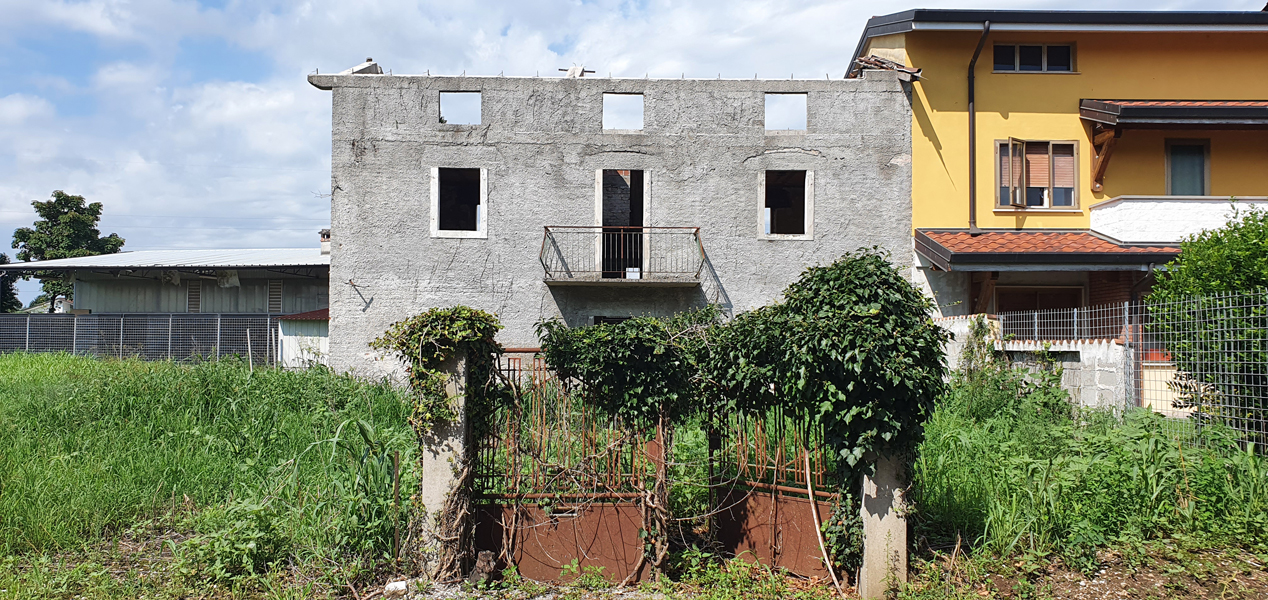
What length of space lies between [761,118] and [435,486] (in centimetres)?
1024

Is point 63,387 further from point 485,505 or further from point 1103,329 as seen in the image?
point 1103,329

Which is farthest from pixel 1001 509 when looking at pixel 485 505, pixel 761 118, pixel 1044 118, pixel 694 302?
pixel 1044 118

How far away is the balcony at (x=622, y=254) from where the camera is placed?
13.0m

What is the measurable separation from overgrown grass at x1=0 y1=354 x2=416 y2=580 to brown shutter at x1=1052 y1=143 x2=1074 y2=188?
1225 centimetres

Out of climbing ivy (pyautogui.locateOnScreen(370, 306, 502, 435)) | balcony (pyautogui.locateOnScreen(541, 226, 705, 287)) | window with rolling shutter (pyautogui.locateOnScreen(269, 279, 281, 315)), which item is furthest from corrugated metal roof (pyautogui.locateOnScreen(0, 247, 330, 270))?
climbing ivy (pyautogui.locateOnScreen(370, 306, 502, 435))

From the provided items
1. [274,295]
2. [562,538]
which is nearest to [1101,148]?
[562,538]

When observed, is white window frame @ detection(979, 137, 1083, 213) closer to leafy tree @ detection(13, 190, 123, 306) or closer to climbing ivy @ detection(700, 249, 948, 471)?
climbing ivy @ detection(700, 249, 948, 471)

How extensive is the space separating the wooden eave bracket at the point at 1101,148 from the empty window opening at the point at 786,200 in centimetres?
525

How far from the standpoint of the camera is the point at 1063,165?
1329cm

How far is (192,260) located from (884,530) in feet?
62.8

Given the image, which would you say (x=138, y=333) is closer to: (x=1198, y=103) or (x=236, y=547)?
(x=236, y=547)

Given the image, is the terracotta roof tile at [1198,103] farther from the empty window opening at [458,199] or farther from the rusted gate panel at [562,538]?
the rusted gate panel at [562,538]

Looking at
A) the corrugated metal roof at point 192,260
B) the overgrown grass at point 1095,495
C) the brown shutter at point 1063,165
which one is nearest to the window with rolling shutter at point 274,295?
the corrugated metal roof at point 192,260

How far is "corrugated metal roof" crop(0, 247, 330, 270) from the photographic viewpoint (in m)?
16.8
